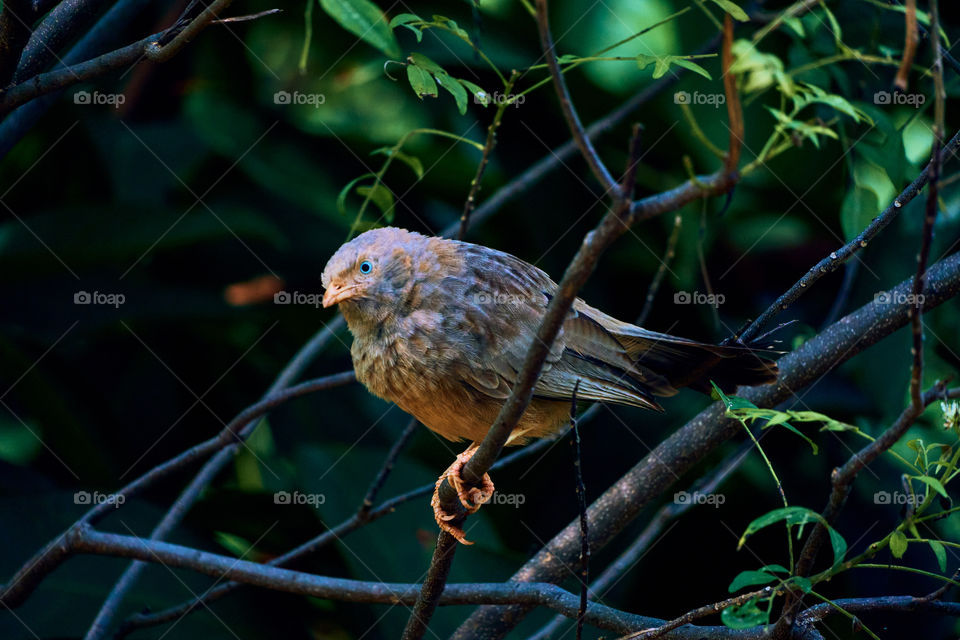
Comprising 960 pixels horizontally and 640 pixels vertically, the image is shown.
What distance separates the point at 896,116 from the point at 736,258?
41.0 inches

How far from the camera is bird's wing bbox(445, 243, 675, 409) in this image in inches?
121

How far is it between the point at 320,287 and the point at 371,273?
1892 millimetres

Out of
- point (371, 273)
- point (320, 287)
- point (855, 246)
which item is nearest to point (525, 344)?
point (371, 273)

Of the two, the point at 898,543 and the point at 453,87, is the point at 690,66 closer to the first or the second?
the point at 453,87

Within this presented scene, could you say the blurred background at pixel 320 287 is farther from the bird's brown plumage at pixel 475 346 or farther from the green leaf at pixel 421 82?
the green leaf at pixel 421 82

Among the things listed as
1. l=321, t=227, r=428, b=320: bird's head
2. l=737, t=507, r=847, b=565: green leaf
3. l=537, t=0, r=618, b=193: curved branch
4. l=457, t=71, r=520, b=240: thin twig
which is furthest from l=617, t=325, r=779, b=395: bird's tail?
l=537, t=0, r=618, b=193: curved branch

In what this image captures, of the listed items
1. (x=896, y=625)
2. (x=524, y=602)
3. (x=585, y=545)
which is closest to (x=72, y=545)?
(x=524, y=602)

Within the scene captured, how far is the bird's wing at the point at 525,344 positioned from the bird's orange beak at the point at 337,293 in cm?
34

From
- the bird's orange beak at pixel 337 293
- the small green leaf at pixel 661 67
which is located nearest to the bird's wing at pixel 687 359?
the bird's orange beak at pixel 337 293

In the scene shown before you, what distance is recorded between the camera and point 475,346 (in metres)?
3.10

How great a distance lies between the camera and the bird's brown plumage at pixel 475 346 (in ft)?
10.1

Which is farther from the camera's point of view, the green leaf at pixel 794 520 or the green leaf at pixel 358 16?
the green leaf at pixel 358 16

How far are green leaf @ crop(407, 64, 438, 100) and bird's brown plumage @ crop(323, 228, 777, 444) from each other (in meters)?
0.82

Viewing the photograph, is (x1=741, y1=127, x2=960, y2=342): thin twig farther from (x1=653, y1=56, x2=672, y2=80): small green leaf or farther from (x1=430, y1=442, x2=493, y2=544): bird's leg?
(x1=430, y1=442, x2=493, y2=544): bird's leg
